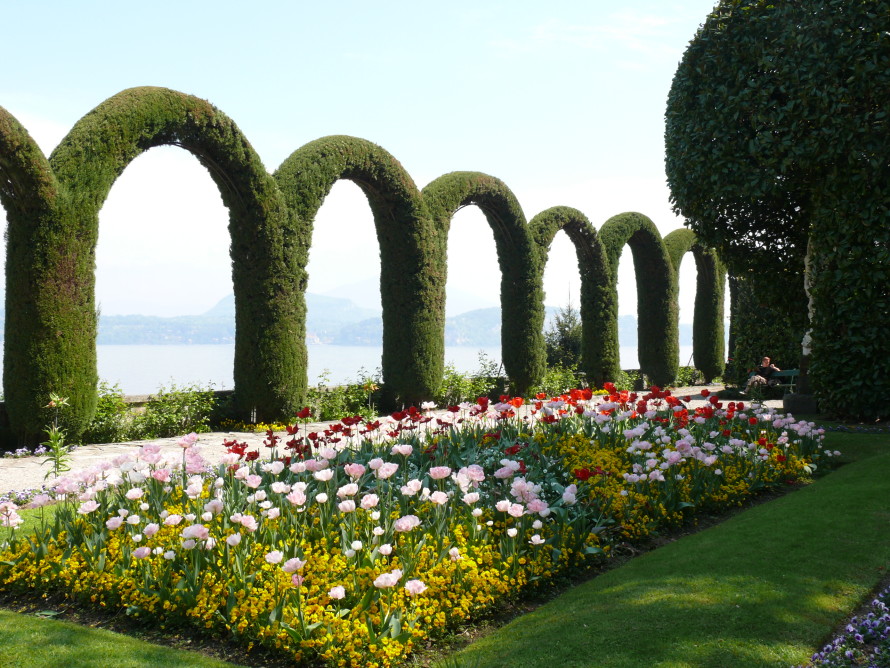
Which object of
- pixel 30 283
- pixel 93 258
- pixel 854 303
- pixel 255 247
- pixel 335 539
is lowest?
pixel 335 539

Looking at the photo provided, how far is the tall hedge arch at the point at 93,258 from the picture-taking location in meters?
8.52

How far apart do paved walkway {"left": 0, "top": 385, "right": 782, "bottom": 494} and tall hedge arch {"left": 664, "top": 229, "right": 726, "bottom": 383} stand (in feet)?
47.1

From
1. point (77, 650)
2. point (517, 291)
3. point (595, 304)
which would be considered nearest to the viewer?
point (77, 650)

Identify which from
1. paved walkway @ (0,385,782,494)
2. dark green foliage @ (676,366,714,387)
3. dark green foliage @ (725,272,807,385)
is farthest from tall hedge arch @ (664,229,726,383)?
paved walkway @ (0,385,782,494)

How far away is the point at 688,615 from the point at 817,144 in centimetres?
791

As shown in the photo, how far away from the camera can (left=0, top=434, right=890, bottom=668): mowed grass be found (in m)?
3.36

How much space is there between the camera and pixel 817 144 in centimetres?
955

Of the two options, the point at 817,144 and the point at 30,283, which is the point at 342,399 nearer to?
the point at 30,283

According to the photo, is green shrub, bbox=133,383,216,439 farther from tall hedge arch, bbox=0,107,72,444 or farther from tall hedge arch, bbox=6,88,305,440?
tall hedge arch, bbox=0,107,72,444

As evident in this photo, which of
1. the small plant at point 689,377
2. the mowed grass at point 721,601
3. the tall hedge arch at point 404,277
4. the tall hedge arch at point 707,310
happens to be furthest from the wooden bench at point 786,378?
the mowed grass at point 721,601

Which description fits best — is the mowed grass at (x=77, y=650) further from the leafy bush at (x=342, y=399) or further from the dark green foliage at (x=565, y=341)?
the dark green foliage at (x=565, y=341)

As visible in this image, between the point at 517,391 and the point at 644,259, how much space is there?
6.28 metres

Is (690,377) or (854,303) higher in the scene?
(854,303)

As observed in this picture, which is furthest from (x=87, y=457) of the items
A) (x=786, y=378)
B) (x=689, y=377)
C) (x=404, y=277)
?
(x=689, y=377)
